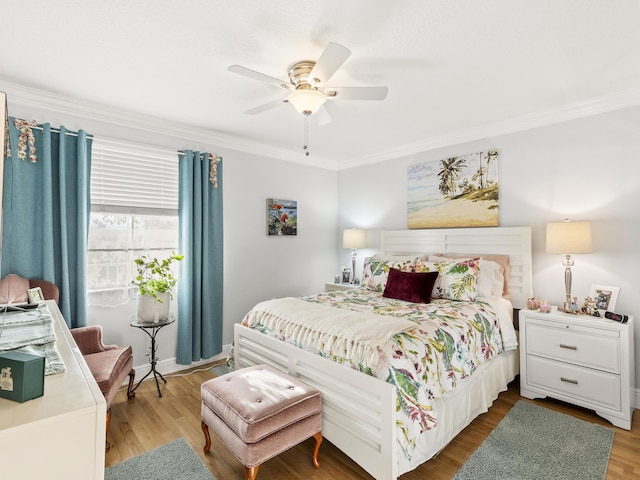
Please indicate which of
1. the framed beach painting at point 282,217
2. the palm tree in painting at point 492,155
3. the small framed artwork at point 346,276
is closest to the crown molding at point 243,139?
the palm tree in painting at point 492,155

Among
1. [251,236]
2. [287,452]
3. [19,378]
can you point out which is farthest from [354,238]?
[19,378]

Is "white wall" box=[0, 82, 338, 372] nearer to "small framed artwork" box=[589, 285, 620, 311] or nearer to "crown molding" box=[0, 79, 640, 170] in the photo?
"crown molding" box=[0, 79, 640, 170]

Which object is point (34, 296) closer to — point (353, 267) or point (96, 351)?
point (96, 351)

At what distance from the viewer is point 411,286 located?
3105 millimetres

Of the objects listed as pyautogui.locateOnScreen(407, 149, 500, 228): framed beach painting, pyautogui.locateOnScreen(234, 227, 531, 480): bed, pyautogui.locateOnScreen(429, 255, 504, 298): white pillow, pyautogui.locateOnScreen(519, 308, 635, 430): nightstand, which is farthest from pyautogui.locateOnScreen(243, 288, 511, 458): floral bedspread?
pyautogui.locateOnScreen(407, 149, 500, 228): framed beach painting

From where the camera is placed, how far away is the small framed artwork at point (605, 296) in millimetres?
2678

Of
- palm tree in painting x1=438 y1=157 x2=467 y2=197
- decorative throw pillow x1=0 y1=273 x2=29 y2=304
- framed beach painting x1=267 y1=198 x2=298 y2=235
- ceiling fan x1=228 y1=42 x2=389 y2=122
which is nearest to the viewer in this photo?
ceiling fan x1=228 y1=42 x2=389 y2=122

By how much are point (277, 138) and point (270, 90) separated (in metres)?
1.23

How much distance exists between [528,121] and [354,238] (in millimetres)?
2265

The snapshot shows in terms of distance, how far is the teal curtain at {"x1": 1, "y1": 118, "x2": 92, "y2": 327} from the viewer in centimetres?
Answer: 260

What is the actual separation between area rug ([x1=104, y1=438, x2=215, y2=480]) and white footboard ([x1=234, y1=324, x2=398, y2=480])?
0.78 meters

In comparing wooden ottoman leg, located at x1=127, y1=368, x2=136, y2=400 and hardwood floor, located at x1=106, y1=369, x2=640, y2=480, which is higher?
wooden ottoman leg, located at x1=127, y1=368, x2=136, y2=400

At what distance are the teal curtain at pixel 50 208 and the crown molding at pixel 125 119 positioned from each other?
7.3 inches

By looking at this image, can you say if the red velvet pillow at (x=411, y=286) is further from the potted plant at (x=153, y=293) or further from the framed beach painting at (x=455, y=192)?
the potted plant at (x=153, y=293)
